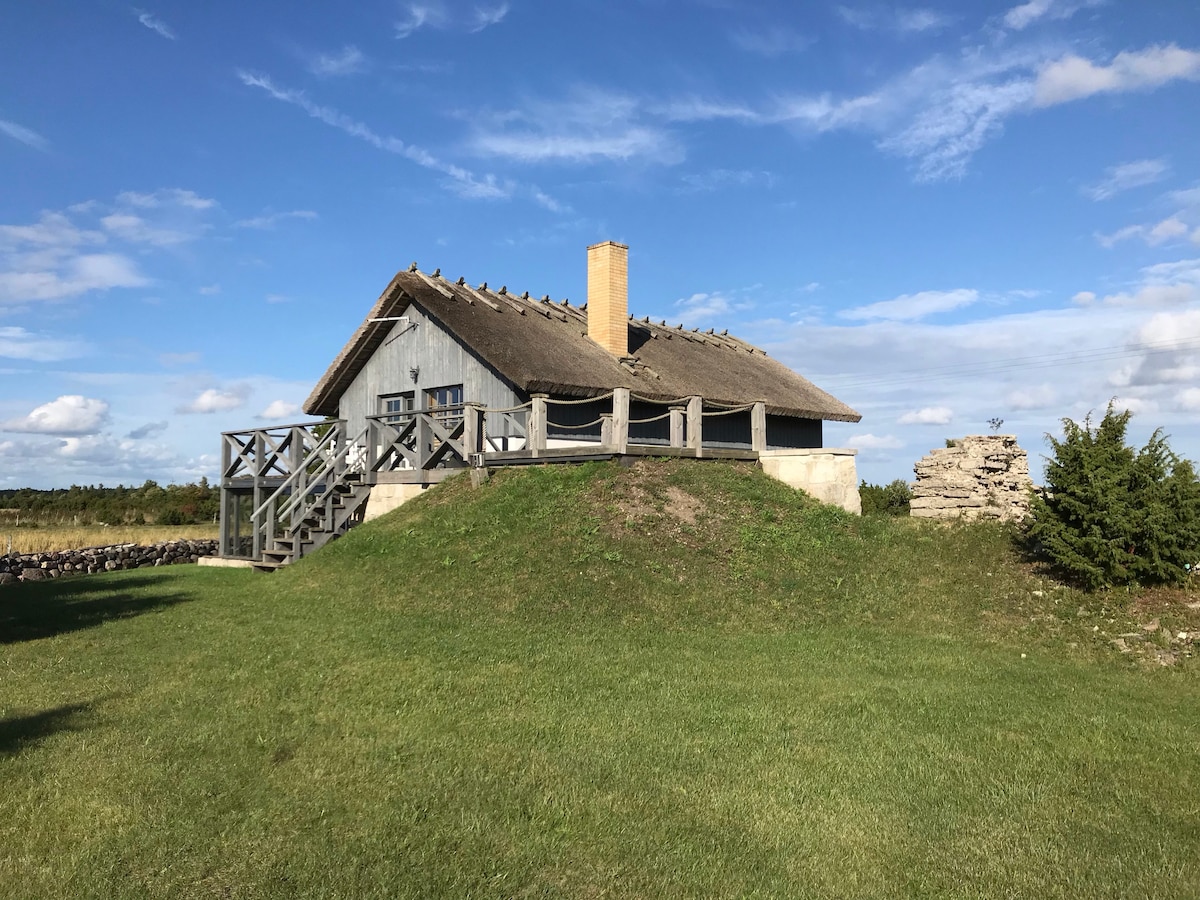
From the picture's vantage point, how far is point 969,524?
49.8 ft

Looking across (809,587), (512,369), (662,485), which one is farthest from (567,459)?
(809,587)

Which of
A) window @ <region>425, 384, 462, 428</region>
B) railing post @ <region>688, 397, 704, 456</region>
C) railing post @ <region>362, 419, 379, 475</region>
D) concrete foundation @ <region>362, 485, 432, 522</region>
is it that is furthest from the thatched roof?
railing post @ <region>688, 397, 704, 456</region>

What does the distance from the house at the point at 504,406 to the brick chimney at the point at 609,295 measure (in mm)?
38

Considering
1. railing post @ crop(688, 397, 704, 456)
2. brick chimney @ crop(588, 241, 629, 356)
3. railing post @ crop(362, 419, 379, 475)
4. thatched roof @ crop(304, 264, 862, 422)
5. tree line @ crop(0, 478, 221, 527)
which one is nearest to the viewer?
railing post @ crop(688, 397, 704, 456)

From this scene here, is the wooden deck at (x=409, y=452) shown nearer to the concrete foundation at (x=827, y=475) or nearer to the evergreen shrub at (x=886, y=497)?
the concrete foundation at (x=827, y=475)

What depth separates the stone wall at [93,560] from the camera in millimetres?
21062

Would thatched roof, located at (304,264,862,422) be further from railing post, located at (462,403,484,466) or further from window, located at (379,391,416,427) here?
railing post, located at (462,403,484,466)

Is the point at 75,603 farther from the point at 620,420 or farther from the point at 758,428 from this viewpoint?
the point at 758,428

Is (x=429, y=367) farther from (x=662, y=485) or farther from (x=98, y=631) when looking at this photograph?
(x=98, y=631)

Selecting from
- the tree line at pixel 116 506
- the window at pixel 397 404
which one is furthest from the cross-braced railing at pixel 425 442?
the tree line at pixel 116 506

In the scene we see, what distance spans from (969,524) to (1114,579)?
3.72 meters

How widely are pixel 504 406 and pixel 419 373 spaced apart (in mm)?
3758

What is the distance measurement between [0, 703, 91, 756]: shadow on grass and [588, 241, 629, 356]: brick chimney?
686 inches

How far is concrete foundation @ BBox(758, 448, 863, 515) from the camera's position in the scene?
53.5ft
